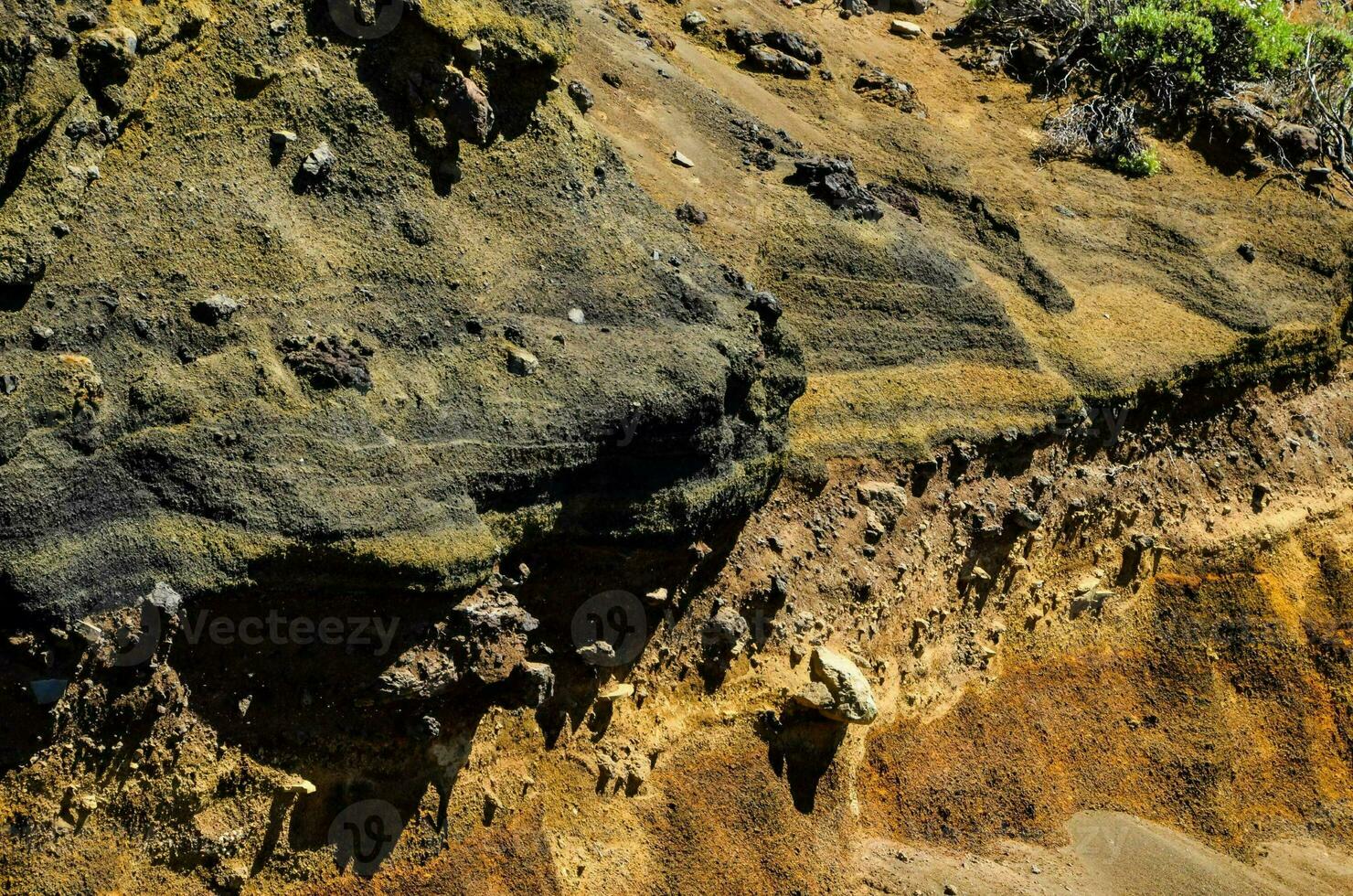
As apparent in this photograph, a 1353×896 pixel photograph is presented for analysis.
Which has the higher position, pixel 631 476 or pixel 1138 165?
pixel 1138 165

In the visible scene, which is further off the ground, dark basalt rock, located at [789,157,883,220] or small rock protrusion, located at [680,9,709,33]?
small rock protrusion, located at [680,9,709,33]

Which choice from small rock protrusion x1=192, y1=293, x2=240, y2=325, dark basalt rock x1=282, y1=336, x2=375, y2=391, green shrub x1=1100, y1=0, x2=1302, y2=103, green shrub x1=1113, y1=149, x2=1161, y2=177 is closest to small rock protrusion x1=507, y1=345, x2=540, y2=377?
dark basalt rock x1=282, y1=336, x2=375, y2=391

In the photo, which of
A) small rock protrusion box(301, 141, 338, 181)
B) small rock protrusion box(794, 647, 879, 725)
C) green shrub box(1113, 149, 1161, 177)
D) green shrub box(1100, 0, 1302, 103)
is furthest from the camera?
green shrub box(1100, 0, 1302, 103)

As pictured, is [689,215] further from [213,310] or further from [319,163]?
[213,310]

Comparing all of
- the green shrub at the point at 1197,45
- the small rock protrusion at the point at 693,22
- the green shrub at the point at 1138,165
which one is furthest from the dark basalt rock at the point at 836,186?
the green shrub at the point at 1197,45

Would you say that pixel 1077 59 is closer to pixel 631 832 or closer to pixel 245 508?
pixel 631 832

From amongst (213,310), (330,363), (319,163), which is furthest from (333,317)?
(319,163)

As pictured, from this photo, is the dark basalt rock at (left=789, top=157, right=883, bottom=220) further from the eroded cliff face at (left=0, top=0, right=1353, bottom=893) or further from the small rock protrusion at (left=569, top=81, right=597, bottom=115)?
the small rock protrusion at (left=569, top=81, right=597, bottom=115)

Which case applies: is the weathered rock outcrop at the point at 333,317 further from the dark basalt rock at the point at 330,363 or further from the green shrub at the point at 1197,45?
the green shrub at the point at 1197,45
